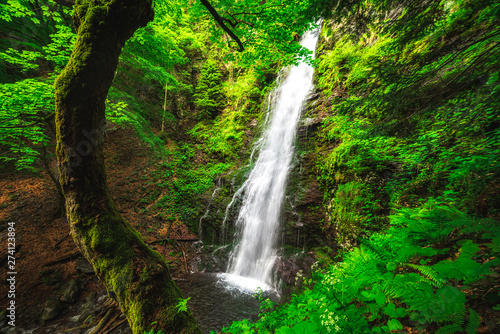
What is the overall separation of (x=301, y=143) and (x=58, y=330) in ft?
30.5

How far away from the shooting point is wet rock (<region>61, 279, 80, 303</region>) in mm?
4863

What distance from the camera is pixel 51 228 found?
6.74 meters

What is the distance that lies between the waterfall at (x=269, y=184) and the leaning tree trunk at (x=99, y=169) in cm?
502

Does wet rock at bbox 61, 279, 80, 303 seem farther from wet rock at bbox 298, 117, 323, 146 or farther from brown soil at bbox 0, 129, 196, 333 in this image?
wet rock at bbox 298, 117, 323, 146

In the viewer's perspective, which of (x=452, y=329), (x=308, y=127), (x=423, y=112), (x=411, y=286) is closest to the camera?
(x=452, y=329)

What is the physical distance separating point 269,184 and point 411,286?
7.27 meters

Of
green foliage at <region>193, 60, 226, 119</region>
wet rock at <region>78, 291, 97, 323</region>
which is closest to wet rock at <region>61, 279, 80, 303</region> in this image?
wet rock at <region>78, 291, 97, 323</region>

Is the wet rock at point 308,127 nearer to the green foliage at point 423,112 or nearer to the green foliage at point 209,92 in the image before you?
the green foliage at point 423,112

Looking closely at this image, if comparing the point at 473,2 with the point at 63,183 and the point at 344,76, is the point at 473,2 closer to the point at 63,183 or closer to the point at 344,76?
the point at 63,183

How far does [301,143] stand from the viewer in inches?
333

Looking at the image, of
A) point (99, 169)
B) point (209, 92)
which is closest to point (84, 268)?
point (99, 169)

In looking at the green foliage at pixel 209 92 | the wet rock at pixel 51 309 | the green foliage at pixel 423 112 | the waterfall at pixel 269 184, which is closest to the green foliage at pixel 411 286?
the green foliage at pixel 423 112

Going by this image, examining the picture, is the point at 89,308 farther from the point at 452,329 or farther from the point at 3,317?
the point at 452,329

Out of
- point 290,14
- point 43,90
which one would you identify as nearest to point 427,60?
point 290,14
